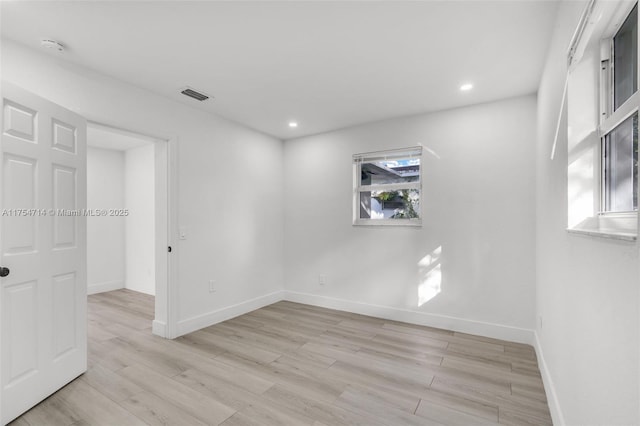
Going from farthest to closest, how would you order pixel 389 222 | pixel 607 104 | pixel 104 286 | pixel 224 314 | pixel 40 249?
pixel 104 286
pixel 389 222
pixel 224 314
pixel 40 249
pixel 607 104

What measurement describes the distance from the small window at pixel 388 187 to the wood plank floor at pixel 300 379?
4.52ft

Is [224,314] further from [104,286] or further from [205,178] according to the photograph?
[104,286]

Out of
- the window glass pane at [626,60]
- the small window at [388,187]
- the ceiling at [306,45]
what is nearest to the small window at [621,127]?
the window glass pane at [626,60]

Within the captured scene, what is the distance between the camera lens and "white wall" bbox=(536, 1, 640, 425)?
850mm

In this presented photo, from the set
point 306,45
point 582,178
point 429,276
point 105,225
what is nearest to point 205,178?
point 306,45

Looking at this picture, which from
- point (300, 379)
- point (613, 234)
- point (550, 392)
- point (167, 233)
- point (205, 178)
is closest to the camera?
point (613, 234)

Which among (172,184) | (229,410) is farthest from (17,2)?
(229,410)

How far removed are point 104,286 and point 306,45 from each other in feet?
17.8

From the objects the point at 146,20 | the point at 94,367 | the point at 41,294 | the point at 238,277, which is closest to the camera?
the point at 146,20

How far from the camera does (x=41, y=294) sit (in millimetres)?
2092

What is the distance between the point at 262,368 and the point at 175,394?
0.68 m

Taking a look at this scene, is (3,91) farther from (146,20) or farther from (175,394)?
(175,394)

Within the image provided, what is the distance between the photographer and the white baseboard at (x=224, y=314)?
3275mm

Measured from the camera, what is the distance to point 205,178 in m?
3.55
